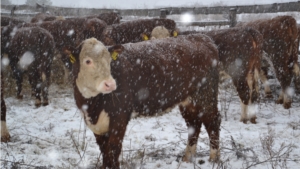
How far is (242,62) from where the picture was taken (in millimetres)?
5738

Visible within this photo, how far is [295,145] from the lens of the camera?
4379mm

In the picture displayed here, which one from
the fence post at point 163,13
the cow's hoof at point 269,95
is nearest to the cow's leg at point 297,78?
the cow's hoof at point 269,95

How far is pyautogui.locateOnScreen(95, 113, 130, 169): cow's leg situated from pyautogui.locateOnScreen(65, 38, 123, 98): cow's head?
35 cm

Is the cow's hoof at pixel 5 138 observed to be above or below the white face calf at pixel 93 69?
below

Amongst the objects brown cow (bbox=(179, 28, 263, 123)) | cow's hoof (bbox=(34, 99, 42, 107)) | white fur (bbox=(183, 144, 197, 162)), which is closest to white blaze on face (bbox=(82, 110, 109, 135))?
white fur (bbox=(183, 144, 197, 162))

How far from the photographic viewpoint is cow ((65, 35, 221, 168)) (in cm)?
310

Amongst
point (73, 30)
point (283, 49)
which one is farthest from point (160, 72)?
point (73, 30)

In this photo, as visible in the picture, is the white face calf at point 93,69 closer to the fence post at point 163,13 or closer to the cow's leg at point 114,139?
the cow's leg at point 114,139

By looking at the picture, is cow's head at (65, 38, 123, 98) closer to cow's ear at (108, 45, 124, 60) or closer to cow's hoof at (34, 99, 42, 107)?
cow's ear at (108, 45, 124, 60)

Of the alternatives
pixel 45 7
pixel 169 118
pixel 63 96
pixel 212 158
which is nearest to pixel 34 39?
pixel 63 96

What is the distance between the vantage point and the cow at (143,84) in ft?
10.2

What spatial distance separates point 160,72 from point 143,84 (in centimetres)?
26

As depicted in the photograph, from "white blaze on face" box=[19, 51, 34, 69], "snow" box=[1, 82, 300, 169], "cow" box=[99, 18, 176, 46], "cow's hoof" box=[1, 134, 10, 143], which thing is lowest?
A: "snow" box=[1, 82, 300, 169]

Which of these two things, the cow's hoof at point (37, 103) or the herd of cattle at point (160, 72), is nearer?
the herd of cattle at point (160, 72)
